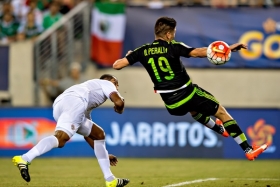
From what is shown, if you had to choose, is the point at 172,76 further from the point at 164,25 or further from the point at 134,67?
the point at 134,67

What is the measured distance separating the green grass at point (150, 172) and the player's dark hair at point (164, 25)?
7.91 ft

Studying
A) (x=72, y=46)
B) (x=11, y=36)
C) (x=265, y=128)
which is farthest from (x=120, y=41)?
(x=265, y=128)

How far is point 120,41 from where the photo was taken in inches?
759

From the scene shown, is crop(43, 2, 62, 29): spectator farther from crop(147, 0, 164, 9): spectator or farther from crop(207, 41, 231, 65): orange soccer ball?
crop(207, 41, 231, 65): orange soccer ball

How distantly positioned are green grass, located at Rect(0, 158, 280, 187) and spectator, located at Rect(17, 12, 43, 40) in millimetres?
4005

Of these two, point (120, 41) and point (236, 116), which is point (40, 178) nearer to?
point (236, 116)

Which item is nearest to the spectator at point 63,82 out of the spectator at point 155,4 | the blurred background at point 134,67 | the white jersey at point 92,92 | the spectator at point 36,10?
the blurred background at point 134,67

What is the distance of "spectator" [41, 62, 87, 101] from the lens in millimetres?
17906

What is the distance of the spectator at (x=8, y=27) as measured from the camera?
19019 millimetres

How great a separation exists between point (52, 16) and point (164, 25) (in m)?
9.48

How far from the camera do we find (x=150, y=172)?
13.2 m

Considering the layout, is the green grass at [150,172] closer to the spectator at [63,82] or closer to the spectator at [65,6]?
the spectator at [63,82]

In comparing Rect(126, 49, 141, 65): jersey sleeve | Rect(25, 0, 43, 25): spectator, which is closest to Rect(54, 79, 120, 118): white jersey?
Rect(126, 49, 141, 65): jersey sleeve

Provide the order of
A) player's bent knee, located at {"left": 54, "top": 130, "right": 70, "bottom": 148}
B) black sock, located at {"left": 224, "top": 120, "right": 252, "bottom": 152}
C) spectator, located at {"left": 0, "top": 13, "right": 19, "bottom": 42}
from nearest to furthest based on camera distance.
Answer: player's bent knee, located at {"left": 54, "top": 130, "right": 70, "bottom": 148}
black sock, located at {"left": 224, "top": 120, "right": 252, "bottom": 152}
spectator, located at {"left": 0, "top": 13, "right": 19, "bottom": 42}
